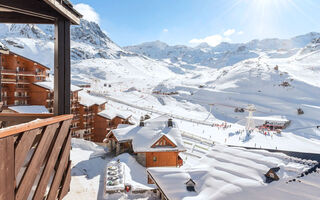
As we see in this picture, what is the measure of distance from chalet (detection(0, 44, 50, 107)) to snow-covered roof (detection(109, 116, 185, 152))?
16904mm

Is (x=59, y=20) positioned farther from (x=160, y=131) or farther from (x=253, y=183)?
(x=160, y=131)

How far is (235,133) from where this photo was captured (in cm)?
3128

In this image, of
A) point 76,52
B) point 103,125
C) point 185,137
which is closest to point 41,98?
point 103,125

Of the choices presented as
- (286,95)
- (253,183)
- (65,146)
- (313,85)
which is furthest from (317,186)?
(313,85)

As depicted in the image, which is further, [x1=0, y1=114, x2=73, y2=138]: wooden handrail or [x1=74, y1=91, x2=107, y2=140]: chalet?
[x1=74, y1=91, x2=107, y2=140]: chalet

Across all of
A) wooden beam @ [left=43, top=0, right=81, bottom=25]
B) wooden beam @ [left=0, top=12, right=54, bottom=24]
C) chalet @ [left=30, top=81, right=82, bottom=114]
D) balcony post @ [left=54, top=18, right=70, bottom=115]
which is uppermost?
wooden beam @ [left=0, top=12, right=54, bottom=24]

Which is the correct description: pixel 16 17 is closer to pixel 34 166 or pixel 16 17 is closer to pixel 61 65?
pixel 61 65

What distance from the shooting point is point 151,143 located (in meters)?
19.8

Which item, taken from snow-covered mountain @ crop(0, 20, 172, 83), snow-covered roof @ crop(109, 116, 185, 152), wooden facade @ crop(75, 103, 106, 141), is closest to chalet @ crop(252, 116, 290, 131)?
snow-covered roof @ crop(109, 116, 185, 152)

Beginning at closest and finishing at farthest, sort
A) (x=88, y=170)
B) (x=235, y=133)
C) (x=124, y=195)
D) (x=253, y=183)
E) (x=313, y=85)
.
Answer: (x=253, y=183) → (x=124, y=195) → (x=88, y=170) → (x=235, y=133) → (x=313, y=85)

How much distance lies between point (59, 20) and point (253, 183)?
8289 millimetres

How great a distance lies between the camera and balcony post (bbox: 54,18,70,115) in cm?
317

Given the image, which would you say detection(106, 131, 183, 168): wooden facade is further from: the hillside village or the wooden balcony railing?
the wooden balcony railing

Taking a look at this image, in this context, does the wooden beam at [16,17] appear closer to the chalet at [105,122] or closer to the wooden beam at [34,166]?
the wooden beam at [34,166]
